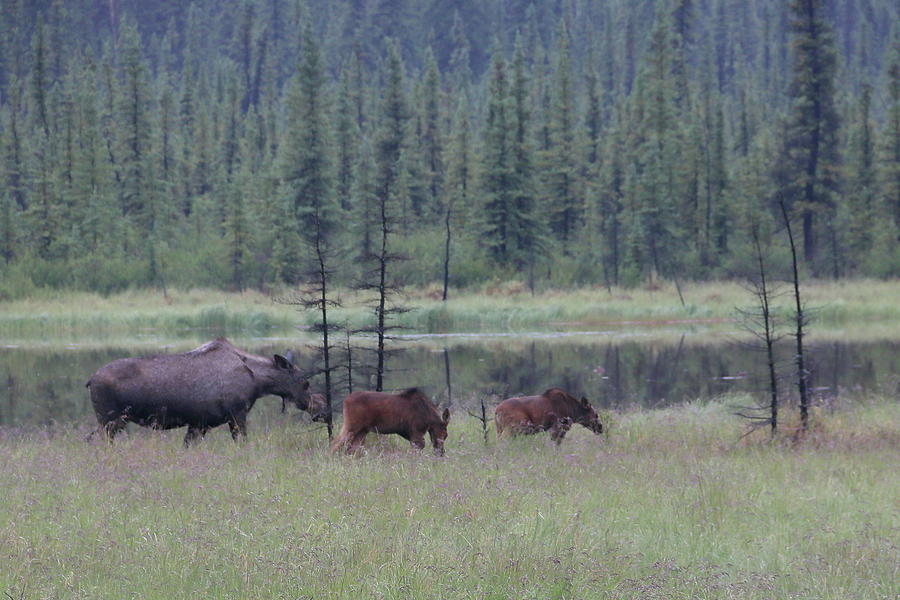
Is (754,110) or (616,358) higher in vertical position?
(754,110)

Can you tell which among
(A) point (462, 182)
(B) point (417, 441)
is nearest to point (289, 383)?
(B) point (417, 441)

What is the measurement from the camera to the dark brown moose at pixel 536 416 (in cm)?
1327

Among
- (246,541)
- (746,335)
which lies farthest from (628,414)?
(746,335)

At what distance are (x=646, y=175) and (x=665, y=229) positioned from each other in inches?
137

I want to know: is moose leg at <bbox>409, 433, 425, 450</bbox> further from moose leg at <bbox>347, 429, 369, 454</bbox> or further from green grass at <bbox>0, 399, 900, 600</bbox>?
moose leg at <bbox>347, 429, 369, 454</bbox>

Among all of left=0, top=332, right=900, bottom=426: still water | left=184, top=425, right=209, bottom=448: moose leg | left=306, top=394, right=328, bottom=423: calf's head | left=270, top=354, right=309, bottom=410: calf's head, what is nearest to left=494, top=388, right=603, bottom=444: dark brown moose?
left=306, top=394, right=328, bottom=423: calf's head

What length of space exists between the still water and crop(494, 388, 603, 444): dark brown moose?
4312 millimetres

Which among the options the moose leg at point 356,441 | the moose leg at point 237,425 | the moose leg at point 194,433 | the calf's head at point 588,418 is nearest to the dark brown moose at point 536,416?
the calf's head at point 588,418

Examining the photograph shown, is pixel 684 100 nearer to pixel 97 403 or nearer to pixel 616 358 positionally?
pixel 616 358

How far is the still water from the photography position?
22.0m

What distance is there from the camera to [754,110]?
8738 centimetres

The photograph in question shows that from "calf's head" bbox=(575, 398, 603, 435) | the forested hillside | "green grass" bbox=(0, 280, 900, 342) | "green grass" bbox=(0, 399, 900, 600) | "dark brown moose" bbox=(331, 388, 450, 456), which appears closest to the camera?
"green grass" bbox=(0, 399, 900, 600)

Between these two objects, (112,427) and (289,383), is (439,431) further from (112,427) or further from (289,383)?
(112,427)

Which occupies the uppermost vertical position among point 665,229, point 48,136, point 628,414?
point 48,136
